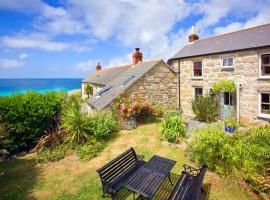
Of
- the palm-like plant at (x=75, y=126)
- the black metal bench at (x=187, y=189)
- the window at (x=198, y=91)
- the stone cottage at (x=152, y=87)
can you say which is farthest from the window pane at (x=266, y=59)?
the palm-like plant at (x=75, y=126)

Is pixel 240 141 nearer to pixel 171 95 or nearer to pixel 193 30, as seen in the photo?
pixel 171 95

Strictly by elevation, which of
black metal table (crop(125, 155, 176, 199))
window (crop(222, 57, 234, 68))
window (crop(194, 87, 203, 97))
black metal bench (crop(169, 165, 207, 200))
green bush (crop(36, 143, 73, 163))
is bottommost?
green bush (crop(36, 143, 73, 163))

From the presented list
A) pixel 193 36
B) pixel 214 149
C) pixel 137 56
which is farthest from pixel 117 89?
pixel 193 36

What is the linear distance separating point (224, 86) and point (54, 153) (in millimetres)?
11943

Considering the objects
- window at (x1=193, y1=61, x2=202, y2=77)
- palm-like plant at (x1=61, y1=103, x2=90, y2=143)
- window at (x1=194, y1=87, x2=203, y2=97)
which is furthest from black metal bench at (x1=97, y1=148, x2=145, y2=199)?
window at (x1=193, y1=61, x2=202, y2=77)

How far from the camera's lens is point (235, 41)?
13.8 meters

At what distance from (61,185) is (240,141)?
6.05 meters

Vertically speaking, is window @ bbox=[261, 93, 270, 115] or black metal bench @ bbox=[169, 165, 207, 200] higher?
window @ bbox=[261, 93, 270, 115]

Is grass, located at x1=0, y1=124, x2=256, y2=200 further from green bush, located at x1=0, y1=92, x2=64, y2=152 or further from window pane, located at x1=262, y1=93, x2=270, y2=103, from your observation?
window pane, located at x1=262, y1=93, x2=270, y2=103

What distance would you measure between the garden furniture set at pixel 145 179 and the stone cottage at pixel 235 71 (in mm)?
9590

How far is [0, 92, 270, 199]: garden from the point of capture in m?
5.35

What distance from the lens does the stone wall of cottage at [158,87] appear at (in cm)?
1405

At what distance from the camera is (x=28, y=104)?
8875 mm

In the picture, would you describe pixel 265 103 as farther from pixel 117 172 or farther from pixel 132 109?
pixel 117 172
